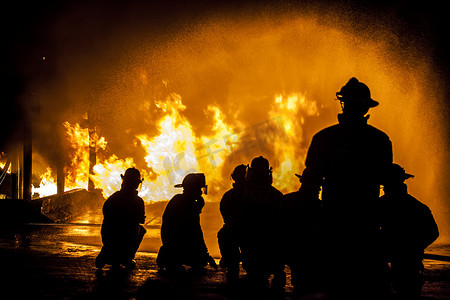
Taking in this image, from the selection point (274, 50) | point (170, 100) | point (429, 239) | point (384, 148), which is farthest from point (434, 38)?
point (384, 148)

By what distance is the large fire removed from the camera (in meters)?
14.7

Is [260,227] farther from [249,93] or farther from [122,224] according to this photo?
[249,93]

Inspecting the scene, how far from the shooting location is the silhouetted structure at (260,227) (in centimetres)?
537

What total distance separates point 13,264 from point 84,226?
17.0ft

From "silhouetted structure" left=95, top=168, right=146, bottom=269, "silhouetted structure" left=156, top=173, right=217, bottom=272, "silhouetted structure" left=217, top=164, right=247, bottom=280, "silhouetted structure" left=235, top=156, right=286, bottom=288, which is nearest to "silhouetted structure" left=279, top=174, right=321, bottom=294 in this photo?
"silhouetted structure" left=235, top=156, right=286, bottom=288

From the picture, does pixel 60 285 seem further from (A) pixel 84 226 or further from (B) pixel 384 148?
(A) pixel 84 226

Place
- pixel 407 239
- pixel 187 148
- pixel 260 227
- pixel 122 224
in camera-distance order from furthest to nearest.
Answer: pixel 187 148
pixel 122 224
pixel 260 227
pixel 407 239

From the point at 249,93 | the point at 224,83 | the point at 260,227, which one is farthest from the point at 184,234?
the point at 224,83

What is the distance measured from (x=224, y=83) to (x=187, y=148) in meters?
3.10

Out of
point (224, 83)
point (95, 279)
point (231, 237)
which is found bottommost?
point (95, 279)

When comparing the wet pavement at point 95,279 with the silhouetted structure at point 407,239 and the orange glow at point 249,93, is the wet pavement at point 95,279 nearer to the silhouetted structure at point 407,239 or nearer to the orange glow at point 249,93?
the silhouetted structure at point 407,239

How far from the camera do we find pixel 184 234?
6332 millimetres

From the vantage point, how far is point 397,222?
4.81 meters

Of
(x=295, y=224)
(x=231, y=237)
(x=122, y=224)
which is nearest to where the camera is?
(x=295, y=224)
